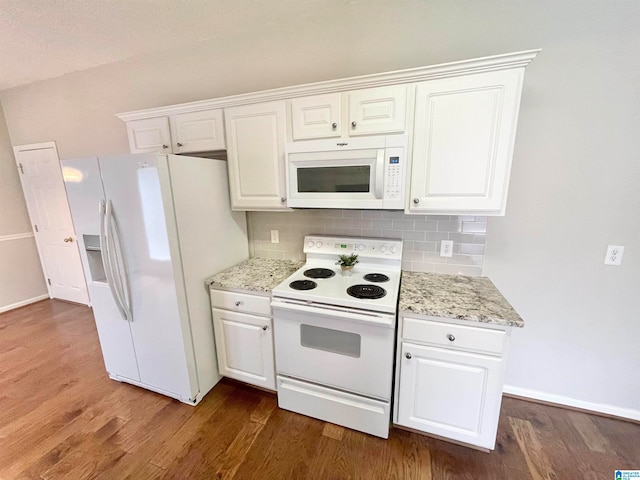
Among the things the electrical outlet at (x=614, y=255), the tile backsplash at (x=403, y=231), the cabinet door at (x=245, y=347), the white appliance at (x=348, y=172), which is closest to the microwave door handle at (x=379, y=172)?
the white appliance at (x=348, y=172)

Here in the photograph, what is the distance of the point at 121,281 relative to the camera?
1794 mm

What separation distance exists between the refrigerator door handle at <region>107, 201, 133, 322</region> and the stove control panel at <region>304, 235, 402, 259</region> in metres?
1.28

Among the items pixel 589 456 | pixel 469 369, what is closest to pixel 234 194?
pixel 469 369

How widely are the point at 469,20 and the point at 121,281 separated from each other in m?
2.84

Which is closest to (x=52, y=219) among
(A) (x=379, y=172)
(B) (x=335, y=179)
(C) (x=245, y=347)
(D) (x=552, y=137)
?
(C) (x=245, y=347)

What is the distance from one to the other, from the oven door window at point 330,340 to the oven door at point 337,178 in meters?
0.79

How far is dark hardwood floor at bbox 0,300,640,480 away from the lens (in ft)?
4.73

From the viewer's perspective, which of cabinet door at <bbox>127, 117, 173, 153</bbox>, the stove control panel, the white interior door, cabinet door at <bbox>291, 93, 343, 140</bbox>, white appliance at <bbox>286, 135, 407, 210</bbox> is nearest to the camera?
white appliance at <bbox>286, 135, 407, 210</bbox>

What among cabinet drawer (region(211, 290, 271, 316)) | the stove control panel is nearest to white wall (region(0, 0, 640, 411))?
the stove control panel

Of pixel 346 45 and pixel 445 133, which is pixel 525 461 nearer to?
pixel 445 133

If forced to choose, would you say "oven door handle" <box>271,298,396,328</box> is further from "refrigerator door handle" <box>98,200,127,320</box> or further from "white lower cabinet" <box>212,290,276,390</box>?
"refrigerator door handle" <box>98,200,127,320</box>

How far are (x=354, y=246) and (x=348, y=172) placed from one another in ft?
2.02

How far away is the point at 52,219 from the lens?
3402 millimetres

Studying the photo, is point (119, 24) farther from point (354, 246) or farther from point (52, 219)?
point (52, 219)
